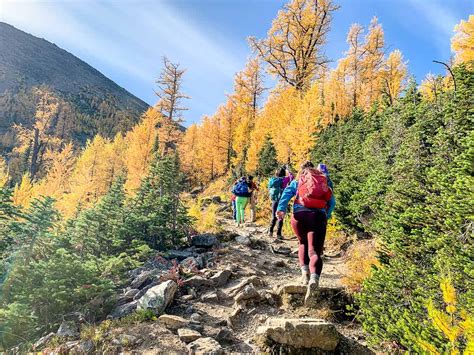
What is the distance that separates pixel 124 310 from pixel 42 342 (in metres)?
1.22

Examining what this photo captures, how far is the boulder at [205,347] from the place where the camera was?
3719 millimetres

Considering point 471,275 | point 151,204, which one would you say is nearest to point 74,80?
point 151,204

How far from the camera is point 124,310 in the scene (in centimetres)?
509

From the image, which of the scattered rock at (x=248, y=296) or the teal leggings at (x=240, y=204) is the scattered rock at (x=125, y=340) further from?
the teal leggings at (x=240, y=204)

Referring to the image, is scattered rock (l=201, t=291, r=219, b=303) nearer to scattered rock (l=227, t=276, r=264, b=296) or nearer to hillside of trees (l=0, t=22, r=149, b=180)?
scattered rock (l=227, t=276, r=264, b=296)

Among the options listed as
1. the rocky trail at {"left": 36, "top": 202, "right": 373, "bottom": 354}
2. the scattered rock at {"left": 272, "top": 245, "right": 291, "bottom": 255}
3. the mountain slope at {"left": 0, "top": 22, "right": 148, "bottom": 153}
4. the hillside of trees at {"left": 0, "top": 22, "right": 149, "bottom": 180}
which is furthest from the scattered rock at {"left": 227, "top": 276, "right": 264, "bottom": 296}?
the mountain slope at {"left": 0, "top": 22, "right": 148, "bottom": 153}

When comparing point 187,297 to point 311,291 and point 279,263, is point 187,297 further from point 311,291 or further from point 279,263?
point 279,263

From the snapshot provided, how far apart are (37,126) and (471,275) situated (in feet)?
123

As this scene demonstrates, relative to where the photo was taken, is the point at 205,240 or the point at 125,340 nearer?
the point at 125,340

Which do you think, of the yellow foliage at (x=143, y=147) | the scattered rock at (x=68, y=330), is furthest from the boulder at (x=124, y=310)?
the yellow foliage at (x=143, y=147)

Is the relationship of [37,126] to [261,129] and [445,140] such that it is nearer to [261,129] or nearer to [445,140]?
[261,129]

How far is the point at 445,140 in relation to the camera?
156 inches

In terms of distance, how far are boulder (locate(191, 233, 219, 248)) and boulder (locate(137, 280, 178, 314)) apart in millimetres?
3094

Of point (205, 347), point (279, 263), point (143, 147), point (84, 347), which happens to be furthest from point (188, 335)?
point (143, 147)
